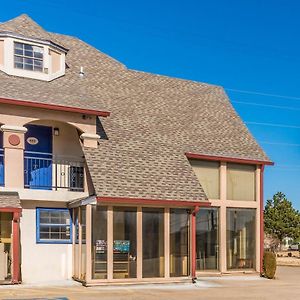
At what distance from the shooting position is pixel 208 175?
23656 mm

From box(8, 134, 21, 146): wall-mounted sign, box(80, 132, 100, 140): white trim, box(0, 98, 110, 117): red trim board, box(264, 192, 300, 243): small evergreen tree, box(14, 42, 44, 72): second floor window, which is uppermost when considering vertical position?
box(14, 42, 44, 72): second floor window

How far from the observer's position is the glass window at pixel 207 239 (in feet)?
75.9

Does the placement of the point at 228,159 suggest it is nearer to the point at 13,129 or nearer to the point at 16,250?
the point at 13,129

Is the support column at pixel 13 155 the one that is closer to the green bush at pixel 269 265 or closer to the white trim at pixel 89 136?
the white trim at pixel 89 136

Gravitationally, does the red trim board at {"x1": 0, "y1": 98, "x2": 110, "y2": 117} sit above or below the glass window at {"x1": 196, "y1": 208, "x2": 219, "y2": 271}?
above

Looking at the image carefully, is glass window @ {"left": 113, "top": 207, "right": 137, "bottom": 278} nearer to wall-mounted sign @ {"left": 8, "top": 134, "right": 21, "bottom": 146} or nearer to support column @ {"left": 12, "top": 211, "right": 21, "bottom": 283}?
support column @ {"left": 12, "top": 211, "right": 21, "bottom": 283}

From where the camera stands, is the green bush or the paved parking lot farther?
the green bush

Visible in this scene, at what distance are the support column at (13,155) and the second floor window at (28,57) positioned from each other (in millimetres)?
3104

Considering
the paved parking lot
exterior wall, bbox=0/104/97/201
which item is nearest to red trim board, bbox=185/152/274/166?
exterior wall, bbox=0/104/97/201

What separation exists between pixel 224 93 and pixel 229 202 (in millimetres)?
7836

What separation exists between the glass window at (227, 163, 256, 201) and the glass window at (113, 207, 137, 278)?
640 centimetres

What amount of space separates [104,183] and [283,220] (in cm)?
6073

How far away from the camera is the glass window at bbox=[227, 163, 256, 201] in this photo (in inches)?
949

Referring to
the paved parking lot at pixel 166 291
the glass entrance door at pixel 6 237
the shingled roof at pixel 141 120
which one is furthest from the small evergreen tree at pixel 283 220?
the glass entrance door at pixel 6 237
